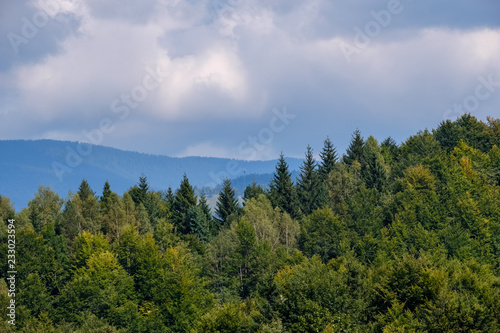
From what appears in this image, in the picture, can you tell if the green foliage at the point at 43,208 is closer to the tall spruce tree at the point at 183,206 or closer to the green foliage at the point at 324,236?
the tall spruce tree at the point at 183,206

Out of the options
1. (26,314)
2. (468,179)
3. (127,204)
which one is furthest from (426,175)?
(26,314)

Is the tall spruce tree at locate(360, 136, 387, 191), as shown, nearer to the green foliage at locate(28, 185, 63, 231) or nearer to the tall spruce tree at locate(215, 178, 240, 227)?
the tall spruce tree at locate(215, 178, 240, 227)

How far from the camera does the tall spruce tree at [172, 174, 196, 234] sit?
130m

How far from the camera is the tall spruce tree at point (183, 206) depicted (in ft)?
425

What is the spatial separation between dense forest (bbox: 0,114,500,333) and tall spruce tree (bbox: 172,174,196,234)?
0.27 m

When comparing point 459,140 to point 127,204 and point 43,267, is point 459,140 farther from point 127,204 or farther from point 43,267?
point 43,267

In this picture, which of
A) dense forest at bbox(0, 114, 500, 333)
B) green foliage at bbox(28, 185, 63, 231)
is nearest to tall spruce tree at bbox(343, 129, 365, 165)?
dense forest at bbox(0, 114, 500, 333)

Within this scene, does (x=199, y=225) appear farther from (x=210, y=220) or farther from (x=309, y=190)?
(x=309, y=190)

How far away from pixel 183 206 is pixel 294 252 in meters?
34.4

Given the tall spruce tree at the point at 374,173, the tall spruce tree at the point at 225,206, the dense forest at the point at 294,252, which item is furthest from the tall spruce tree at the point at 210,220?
the tall spruce tree at the point at 374,173

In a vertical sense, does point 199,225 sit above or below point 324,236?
above

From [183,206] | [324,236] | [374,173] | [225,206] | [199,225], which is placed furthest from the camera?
[374,173]

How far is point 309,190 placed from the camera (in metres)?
143

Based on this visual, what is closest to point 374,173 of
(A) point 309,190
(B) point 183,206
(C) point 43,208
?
(A) point 309,190
